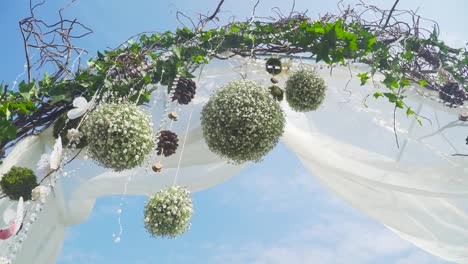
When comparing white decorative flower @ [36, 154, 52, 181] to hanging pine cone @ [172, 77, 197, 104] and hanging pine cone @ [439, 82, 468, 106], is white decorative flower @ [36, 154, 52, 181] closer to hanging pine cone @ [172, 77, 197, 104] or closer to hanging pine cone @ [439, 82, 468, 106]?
hanging pine cone @ [172, 77, 197, 104]

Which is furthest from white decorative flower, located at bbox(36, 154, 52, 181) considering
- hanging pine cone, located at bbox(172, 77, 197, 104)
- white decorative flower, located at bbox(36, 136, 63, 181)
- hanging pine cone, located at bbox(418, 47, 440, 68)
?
hanging pine cone, located at bbox(418, 47, 440, 68)

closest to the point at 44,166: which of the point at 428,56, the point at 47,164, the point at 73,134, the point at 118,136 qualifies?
the point at 47,164

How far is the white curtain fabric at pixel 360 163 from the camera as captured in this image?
2.20 meters

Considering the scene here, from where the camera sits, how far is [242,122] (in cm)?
181

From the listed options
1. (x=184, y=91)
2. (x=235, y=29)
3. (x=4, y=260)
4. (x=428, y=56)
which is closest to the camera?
(x=4, y=260)

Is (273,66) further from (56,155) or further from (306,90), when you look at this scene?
(56,155)

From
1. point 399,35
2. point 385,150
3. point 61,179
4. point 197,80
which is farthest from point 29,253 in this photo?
point 399,35

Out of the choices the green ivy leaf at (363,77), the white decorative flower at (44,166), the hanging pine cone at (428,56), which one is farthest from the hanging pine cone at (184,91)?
the hanging pine cone at (428,56)

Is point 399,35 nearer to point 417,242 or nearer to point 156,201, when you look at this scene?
point 417,242

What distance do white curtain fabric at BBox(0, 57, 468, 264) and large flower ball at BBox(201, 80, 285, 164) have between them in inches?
11.0

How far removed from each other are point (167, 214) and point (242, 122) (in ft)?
1.35

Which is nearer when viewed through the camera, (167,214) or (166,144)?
(167,214)

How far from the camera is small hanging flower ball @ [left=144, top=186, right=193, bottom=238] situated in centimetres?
178

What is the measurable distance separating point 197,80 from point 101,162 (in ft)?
2.07
